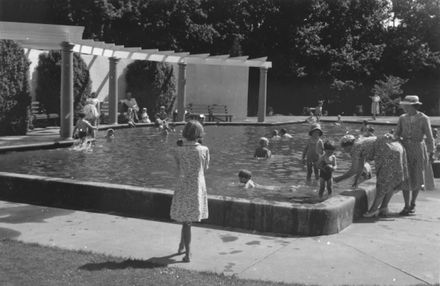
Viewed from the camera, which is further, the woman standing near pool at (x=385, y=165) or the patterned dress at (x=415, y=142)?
the patterned dress at (x=415, y=142)

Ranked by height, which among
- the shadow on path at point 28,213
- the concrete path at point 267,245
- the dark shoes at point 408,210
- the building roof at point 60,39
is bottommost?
the shadow on path at point 28,213

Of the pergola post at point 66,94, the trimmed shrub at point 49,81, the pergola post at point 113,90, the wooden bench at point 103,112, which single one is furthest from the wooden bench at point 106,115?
the pergola post at point 66,94

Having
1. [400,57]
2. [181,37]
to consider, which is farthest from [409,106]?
[400,57]

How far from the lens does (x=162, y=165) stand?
13.3 m

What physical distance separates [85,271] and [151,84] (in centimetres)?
2368

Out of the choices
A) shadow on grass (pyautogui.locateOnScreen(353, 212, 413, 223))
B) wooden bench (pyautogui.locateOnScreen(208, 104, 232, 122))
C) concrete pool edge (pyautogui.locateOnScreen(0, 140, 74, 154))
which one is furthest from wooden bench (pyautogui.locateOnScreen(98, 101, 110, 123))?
shadow on grass (pyautogui.locateOnScreen(353, 212, 413, 223))

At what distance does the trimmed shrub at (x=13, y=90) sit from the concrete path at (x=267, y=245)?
11482 mm

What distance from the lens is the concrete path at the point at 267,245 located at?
18.8 ft

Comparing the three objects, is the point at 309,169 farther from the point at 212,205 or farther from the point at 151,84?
the point at 151,84

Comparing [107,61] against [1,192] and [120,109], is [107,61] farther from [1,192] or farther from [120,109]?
[1,192]

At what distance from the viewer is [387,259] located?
244 inches

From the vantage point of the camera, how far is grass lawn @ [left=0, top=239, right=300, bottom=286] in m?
5.19

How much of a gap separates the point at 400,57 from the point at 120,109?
92.2 feet

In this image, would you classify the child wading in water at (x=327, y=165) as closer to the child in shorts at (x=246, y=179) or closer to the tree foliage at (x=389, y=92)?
the child in shorts at (x=246, y=179)
